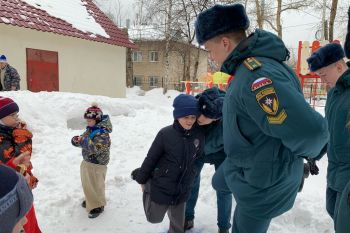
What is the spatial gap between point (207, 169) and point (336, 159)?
8.28 feet

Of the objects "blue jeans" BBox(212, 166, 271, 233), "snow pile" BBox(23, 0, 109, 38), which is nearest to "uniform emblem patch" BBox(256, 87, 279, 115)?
"blue jeans" BBox(212, 166, 271, 233)

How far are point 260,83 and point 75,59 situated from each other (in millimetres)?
12452

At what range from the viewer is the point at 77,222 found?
3.78 metres

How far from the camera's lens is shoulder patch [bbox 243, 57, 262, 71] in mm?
1910

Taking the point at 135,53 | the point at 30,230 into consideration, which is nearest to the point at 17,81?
the point at 30,230

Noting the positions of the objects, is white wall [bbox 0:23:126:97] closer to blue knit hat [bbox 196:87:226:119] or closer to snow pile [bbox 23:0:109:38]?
snow pile [bbox 23:0:109:38]

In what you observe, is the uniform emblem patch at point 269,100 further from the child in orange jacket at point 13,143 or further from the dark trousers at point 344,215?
the child in orange jacket at point 13,143

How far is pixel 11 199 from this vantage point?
117cm

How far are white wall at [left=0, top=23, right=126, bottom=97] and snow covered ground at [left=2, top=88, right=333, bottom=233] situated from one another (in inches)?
153

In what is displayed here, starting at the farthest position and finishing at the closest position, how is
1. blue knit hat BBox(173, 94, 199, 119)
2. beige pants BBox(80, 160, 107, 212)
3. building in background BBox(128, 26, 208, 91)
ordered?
building in background BBox(128, 26, 208, 91), beige pants BBox(80, 160, 107, 212), blue knit hat BBox(173, 94, 199, 119)

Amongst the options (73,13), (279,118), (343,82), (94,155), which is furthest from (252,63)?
(73,13)

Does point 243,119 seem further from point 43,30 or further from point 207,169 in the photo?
point 43,30

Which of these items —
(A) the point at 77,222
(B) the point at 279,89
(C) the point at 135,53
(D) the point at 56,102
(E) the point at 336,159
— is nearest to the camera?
(B) the point at 279,89

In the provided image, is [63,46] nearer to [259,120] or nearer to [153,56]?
[259,120]
